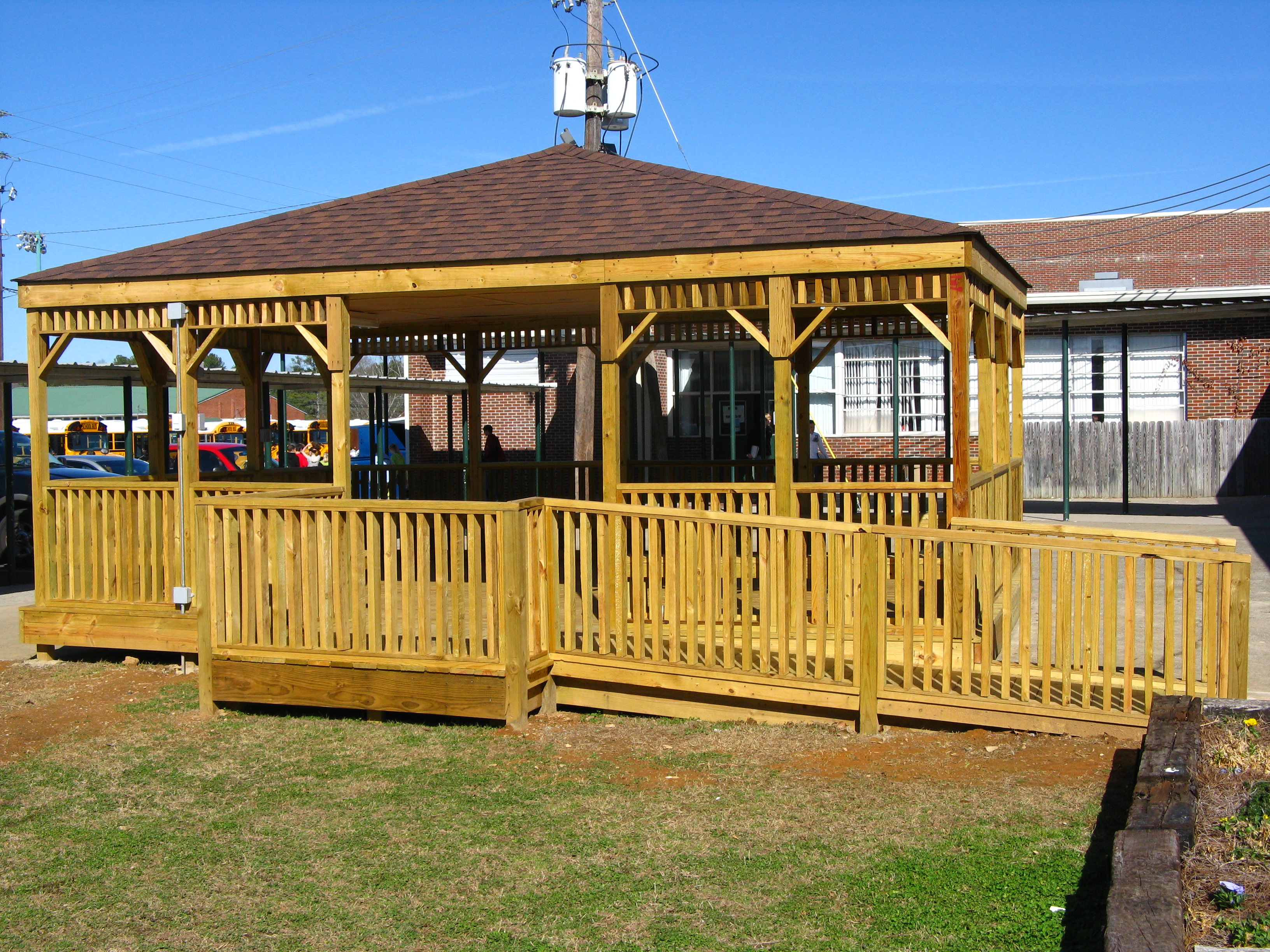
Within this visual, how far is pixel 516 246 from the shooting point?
30.7 ft

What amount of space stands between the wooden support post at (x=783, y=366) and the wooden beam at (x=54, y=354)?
5963mm

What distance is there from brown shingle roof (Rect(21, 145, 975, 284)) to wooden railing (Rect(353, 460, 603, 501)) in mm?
3473

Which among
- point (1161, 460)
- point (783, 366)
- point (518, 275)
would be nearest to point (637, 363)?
point (518, 275)

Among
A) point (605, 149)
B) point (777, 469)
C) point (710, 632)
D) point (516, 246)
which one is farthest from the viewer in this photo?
point (605, 149)

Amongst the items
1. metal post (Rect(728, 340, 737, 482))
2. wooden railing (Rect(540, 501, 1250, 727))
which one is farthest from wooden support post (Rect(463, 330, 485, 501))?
wooden railing (Rect(540, 501, 1250, 727))

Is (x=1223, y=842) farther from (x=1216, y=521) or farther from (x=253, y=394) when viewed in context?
(x=1216, y=521)

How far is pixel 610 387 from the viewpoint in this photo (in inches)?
350

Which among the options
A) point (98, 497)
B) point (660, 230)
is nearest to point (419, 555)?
point (660, 230)

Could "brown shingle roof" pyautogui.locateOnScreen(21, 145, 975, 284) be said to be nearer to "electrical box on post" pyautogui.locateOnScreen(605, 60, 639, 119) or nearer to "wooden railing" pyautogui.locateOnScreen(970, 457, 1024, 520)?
"wooden railing" pyautogui.locateOnScreen(970, 457, 1024, 520)

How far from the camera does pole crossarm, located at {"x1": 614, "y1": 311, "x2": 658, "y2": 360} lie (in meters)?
8.88

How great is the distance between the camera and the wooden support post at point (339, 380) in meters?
9.54

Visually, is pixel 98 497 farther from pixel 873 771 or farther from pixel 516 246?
pixel 873 771

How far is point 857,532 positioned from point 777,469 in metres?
1.85

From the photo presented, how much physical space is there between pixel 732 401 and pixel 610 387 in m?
11.6
